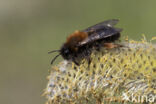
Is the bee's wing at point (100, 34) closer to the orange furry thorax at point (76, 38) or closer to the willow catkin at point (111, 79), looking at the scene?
the orange furry thorax at point (76, 38)

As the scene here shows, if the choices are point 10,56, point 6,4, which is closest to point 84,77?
point 10,56

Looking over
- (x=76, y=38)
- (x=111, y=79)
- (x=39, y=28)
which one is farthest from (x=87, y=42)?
(x=39, y=28)

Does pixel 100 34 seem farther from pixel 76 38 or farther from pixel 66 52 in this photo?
pixel 66 52

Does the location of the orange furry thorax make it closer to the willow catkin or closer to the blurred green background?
the willow catkin

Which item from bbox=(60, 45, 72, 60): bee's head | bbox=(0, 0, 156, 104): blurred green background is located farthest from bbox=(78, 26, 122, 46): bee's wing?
bbox=(0, 0, 156, 104): blurred green background

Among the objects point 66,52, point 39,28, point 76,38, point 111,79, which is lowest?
point 111,79

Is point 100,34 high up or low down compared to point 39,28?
down

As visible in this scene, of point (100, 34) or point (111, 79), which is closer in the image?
point (111, 79)
